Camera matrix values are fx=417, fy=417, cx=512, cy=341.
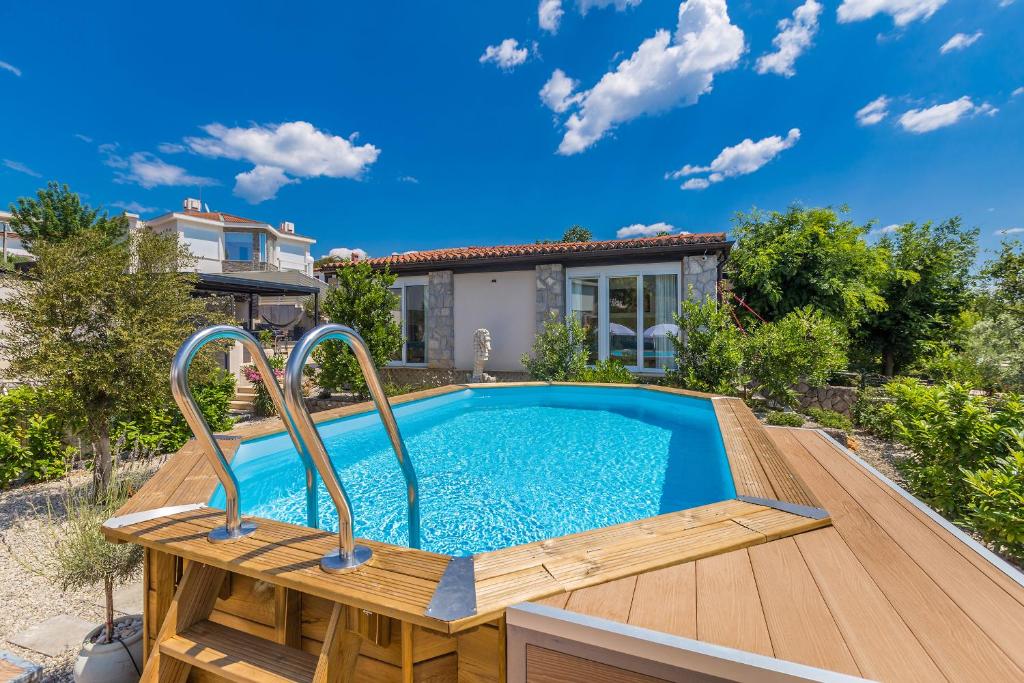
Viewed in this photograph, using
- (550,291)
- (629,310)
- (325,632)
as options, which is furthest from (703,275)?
(325,632)

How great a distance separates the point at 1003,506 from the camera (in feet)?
10.5

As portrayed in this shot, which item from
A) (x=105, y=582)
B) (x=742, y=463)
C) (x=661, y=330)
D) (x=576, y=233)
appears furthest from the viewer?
(x=576, y=233)

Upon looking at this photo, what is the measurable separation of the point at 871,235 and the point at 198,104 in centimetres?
3008

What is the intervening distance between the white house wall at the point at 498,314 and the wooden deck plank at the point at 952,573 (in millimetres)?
8935

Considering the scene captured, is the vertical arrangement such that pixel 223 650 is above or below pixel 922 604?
below

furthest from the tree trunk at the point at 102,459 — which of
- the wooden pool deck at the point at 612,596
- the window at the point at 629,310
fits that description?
the window at the point at 629,310

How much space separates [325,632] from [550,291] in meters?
9.84

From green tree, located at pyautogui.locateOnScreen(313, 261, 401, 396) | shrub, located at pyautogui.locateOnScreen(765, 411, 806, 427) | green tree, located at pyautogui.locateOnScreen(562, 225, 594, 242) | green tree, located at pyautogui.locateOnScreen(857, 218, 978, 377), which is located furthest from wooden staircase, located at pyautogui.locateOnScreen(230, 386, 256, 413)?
green tree, located at pyautogui.locateOnScreen(562, 225, 594, 242)

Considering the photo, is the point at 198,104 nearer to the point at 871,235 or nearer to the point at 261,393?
the point at 261,393

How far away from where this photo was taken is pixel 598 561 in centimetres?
184

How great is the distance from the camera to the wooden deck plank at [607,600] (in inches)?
57.6

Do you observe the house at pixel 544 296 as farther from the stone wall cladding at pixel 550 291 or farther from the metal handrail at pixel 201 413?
the metal handrail at pixel 201 413

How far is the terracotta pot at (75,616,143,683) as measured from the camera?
2.27 metres

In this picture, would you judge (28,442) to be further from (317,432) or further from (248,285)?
(317,432)
